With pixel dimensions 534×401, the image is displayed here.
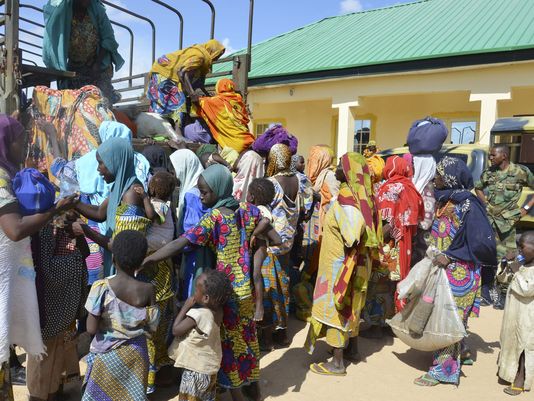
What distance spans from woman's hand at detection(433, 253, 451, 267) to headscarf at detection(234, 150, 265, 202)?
6.23 feet

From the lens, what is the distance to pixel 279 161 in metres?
4.35

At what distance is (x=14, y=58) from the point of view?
395 centimetres

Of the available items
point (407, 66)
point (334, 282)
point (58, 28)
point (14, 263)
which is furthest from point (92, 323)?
point (407, 66)

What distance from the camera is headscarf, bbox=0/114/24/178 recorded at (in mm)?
2285

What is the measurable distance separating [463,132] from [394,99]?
194 centimetres

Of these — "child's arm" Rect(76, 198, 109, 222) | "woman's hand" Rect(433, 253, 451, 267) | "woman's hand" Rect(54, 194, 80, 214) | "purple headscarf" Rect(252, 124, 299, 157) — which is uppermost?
"purple headscarf" Rect(252, 124, 299, 157)

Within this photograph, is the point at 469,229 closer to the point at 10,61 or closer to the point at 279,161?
the point at 279,161

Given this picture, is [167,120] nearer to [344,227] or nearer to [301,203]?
[301,203]

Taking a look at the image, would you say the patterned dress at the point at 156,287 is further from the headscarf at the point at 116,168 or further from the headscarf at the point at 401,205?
the headscarf at the point at 401,205

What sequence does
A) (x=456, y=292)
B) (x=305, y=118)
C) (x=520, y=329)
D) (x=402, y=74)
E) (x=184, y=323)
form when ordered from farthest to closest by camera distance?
1. (x=305, y=118)
2. (x=402, y=74)
3. (x=456, y=292)
4. (x=520, y=329)
5. (x=184, y=323)

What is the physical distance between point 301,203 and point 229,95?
5.30ft

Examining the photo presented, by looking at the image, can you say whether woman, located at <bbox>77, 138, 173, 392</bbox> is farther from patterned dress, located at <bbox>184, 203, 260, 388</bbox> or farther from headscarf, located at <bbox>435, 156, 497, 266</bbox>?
headscarf, located at <bbox>435, 156, 497, 266</bbox>

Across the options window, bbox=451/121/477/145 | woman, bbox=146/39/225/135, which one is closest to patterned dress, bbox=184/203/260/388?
woman, bbox=146/39/225/135

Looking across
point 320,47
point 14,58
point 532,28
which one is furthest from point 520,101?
point 14,58
